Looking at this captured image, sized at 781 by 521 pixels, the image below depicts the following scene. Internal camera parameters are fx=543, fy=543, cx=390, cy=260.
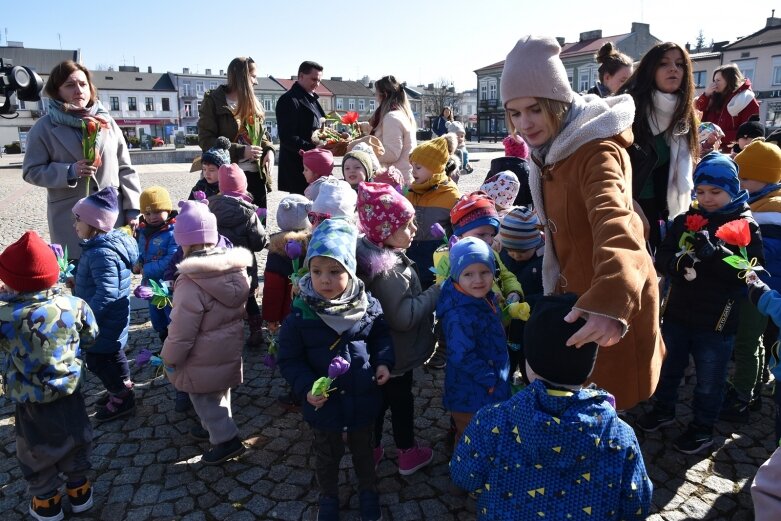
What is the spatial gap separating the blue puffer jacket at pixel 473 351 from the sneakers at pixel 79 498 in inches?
78.0

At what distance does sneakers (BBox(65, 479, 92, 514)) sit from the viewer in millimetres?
2857

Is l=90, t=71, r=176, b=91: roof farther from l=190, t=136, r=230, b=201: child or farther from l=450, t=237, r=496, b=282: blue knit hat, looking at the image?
l=450, t=237, r=496, b=282: blue knit hat

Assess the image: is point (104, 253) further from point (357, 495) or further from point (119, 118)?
point (119, 118)

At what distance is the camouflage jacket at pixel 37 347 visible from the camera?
2721 millimetres

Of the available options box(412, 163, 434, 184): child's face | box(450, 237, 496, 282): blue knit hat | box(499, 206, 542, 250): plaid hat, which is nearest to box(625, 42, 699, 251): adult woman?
box(499, 206, 542, 250): plaid hat

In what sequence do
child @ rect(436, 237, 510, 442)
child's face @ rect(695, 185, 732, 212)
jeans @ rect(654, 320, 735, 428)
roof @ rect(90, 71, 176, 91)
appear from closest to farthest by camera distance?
child @ rect(436, 237, 510, 442) < child's face @ rect(695, 185, 732, 212) < jeans @ rect(654, 320, 735, 428) < roof @ rect(90, 71, 176, 91)

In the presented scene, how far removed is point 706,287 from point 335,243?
2177 millimetres

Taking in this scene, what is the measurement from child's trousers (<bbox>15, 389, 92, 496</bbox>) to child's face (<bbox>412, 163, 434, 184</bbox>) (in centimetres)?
285

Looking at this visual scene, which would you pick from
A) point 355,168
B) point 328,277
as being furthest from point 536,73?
point 355,168

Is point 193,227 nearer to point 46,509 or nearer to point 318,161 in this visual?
point 46,509

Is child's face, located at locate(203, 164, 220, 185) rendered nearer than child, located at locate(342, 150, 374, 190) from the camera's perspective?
No

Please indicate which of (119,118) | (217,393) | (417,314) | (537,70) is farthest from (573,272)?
(119,118)

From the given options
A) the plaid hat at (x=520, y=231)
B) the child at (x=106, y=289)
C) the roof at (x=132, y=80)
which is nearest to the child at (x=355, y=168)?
the plaid hat at (x=520, y=231)

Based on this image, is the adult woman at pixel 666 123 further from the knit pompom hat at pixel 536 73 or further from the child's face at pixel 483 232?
the knit pompom hat at pixel 536 73
